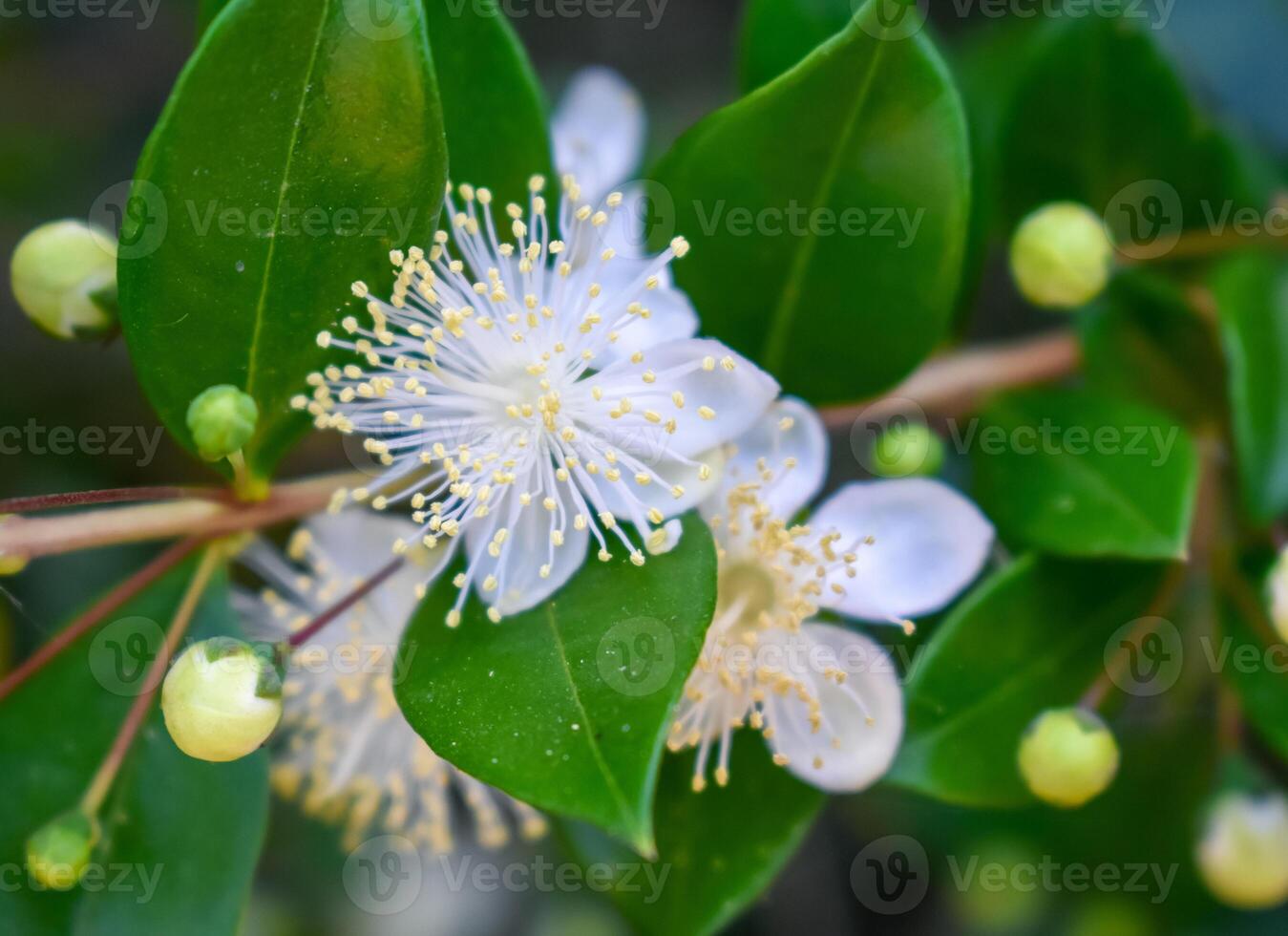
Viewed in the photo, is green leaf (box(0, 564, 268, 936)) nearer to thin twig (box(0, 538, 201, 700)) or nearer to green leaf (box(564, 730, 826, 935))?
thin twig (box(0, 538, 201, 700))

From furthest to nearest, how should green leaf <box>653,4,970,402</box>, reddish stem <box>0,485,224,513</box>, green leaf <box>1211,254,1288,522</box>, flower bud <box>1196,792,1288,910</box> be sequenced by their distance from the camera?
flower bud <box>1196,792,1288,910</box>
green leaf <box>1211,254,1288,522</box>
green leaf <box>653,4,970,402</box>
reddish stem <box>0,485,224,513</box>

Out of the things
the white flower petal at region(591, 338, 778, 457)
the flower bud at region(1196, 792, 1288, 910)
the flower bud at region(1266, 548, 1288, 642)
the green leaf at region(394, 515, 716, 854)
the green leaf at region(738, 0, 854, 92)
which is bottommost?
the flower bud at region(1196, 792, 1288, 910)

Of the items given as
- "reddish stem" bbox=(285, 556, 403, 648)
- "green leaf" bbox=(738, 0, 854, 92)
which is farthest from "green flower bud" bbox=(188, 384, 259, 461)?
"green leaf" bbox=(738, 0, 854, 92)

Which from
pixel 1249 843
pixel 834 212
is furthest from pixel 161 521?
pixel 1249 843

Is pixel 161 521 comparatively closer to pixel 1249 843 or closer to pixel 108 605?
pixel 108 605

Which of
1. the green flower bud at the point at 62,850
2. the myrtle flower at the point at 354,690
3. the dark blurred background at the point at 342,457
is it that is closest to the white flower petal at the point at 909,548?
the myrtle flower at the point at 354,690

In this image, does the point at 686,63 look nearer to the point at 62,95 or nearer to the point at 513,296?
the point at 62,95
